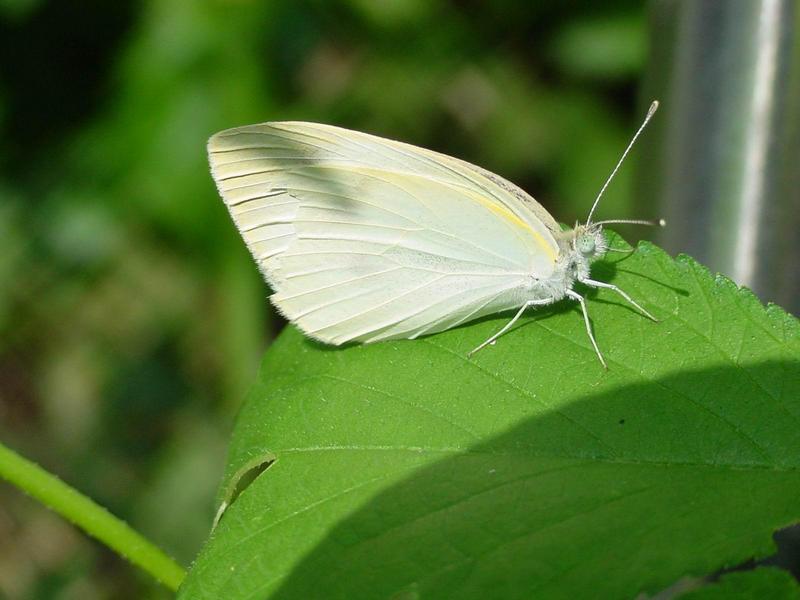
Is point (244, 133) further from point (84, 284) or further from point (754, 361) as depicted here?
point (84, 284)

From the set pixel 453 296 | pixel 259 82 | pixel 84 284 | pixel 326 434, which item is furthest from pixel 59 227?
pixel 326 434

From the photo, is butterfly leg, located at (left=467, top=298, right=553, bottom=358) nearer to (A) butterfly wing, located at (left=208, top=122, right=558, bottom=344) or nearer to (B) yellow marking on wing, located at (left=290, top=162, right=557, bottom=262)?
(A) butterfly wing, located at (left=208, top=122, right=558, bottom=344)

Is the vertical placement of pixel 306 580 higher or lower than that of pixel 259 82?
lower

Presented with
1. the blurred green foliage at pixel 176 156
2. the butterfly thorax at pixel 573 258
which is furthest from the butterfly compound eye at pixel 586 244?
the blurred green foliage at pixel 176 156

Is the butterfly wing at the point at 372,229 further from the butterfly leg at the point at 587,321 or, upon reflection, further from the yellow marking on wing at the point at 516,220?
the butterfly leg at the point at 587,321

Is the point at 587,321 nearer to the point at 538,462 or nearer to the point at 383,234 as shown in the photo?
the point at 538,462

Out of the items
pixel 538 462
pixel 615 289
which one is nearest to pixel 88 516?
pixel 538 462

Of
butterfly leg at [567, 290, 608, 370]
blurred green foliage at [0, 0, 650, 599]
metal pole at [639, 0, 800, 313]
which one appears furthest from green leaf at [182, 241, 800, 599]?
blurred green foliage at [0, 0, 650, 599]
